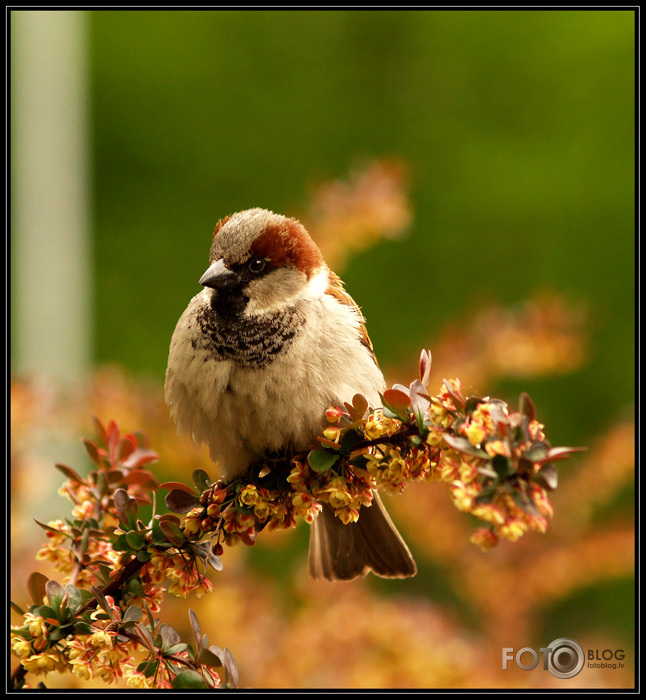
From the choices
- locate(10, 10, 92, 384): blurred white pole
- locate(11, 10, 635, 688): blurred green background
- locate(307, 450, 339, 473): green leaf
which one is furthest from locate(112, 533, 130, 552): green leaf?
locate(10, 10, 92, 384): blurred white pole

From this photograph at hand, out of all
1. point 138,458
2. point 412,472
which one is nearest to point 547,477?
point 412,472

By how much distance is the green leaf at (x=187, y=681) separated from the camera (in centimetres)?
83

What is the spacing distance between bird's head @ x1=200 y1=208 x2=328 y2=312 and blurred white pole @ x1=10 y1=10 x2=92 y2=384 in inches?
94.1

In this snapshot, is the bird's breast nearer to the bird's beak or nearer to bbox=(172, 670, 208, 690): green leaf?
the bird's beak

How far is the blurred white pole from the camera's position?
11.7 ft

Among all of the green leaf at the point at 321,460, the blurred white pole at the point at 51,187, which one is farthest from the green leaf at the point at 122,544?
Answer: the blurred white pole at the point at 51,187

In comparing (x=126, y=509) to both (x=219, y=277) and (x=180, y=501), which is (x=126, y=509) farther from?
(x=219, y=277)

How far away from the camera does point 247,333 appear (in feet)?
4.09

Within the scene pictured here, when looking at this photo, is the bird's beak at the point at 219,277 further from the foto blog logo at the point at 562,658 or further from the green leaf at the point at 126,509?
the foto blog logo at the point at 562,658

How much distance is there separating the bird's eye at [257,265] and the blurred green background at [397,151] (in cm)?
214
